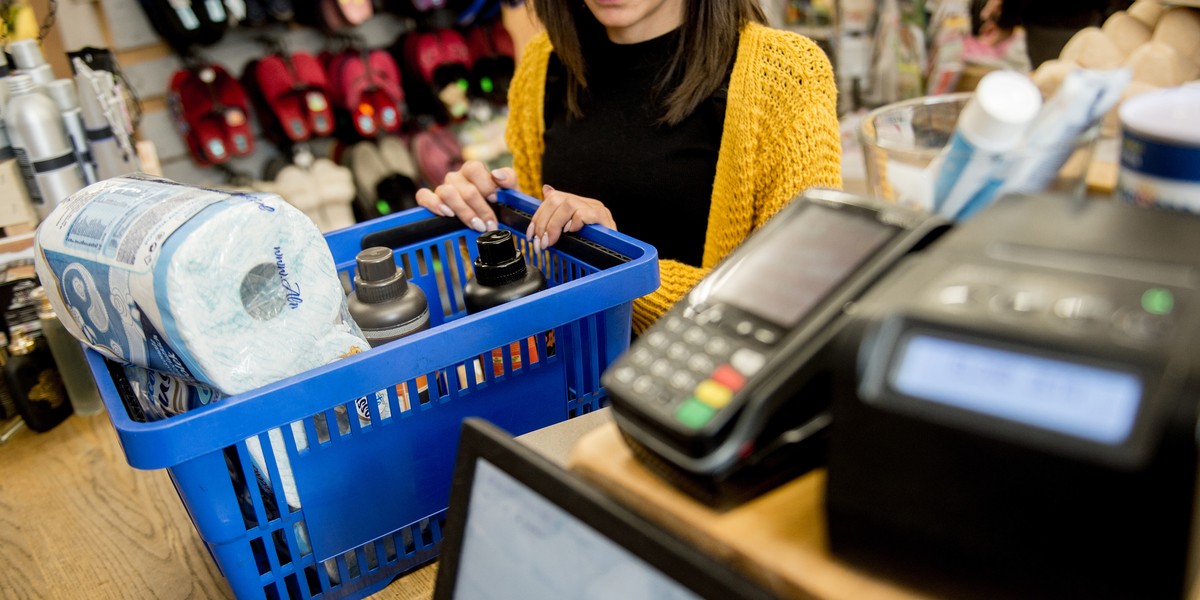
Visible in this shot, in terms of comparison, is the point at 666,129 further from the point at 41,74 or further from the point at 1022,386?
the point at 41,74

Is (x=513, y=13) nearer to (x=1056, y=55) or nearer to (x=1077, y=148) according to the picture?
(x=1056, y=55)

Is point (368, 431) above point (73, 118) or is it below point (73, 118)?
below

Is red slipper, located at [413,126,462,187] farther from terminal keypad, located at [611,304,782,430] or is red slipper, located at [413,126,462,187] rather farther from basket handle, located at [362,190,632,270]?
terminal keypad, located at [611,304,782,430]

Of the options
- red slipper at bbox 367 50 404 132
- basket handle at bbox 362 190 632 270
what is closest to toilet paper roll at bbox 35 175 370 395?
basket handle at bbox 362 190 632 270

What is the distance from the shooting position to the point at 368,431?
2.05 feet

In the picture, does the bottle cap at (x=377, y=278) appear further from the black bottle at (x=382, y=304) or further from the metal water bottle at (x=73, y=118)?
the metal water bottle at (x=73, y=118)

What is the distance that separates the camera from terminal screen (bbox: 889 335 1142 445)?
0.84ft

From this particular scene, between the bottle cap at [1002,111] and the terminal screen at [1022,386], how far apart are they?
130 mm

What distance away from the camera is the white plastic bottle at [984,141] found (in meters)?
0.37

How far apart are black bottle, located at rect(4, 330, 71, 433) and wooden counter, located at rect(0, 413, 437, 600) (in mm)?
60

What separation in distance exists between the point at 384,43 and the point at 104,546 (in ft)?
6.16

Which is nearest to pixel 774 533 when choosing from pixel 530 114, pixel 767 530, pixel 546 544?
pixel 767 530

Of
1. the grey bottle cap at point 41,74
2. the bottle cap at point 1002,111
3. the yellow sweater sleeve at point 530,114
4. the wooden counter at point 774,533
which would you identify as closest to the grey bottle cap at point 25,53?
the grey bottle cap at point 41,74

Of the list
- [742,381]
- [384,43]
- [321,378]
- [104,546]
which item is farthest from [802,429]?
[384,43]
